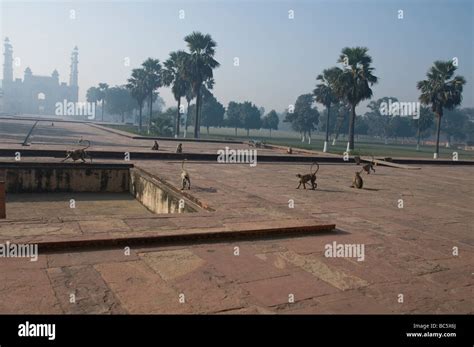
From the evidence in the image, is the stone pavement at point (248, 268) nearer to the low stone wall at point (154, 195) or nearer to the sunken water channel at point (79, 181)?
the low stone wall at point (154, 195)

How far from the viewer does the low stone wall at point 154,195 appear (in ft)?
32.2

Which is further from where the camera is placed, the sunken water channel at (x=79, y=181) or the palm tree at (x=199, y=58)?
the palm tree at (x=199, y=58)

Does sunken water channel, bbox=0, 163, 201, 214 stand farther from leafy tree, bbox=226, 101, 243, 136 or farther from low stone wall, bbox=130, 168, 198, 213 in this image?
leafy tree, bbox=226, 101, 243, 136

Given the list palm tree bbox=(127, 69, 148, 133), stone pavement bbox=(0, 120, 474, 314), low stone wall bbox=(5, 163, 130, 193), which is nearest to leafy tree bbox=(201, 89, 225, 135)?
palm tree bbox=(127, 69, 148, 133)

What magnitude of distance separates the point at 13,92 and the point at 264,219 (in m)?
175

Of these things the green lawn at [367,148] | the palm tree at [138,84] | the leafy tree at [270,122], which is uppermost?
the palm tree at [138,84]

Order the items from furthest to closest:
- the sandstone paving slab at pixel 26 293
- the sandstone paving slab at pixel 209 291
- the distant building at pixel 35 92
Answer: the distant building at pixel 35 92
the sandstone paving slab at pixel 209 291
the sandstone paving slab at pixel 26 293

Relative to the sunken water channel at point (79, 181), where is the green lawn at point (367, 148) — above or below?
above

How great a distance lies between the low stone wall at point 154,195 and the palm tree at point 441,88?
29.4 meters

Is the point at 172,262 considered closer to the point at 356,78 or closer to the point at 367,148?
the point at 356,78

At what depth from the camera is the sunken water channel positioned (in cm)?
1328

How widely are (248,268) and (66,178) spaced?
11.2 m

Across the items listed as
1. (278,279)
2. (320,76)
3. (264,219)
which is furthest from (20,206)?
(320,76)

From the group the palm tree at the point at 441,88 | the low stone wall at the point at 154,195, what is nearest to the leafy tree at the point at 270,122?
the palm tree at the point at 441,88
